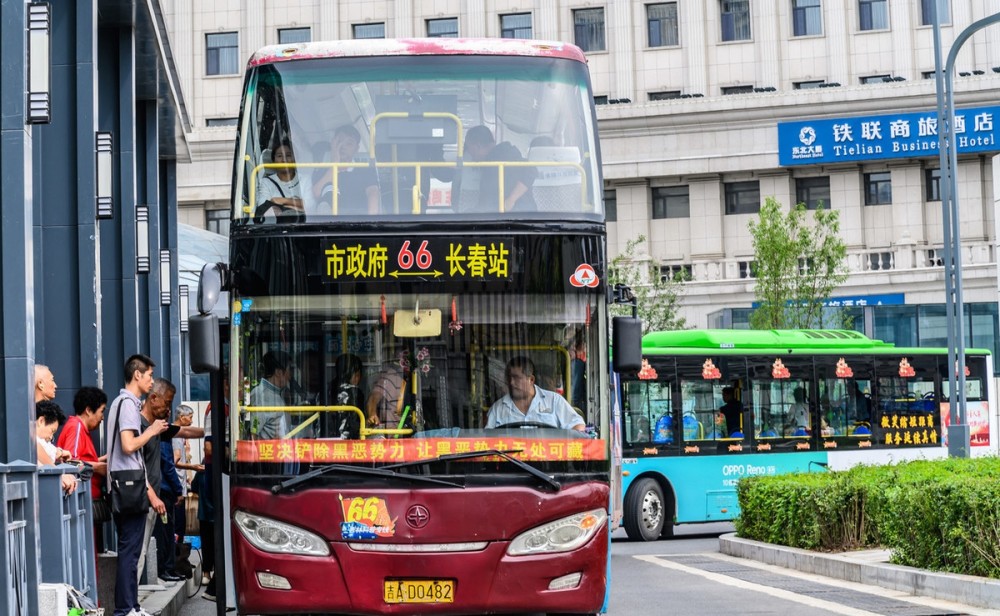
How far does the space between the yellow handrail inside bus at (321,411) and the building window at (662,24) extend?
54.6 m

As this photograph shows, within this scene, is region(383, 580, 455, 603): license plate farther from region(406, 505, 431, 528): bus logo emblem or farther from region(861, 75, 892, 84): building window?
region(861, 75, 892, 84): building window

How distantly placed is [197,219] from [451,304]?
5470 cm

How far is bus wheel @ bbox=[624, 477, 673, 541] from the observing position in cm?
2384

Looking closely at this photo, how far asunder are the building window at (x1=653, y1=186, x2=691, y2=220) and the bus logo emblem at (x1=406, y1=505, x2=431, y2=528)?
51.5 m

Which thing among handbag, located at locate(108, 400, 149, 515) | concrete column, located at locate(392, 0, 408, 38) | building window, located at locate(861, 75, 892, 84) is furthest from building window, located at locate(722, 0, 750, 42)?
handbag, located at locate(108, 400, 149, 515)

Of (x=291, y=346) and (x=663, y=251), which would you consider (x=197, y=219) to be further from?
(x=291, y=346)

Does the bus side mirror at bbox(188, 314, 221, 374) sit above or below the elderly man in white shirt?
above

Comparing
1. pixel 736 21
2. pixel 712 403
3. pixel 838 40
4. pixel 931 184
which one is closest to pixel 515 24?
pixel 736 21

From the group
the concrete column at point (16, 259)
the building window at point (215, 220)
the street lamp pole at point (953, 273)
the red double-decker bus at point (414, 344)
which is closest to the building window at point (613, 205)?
the building window at point (215, 220)

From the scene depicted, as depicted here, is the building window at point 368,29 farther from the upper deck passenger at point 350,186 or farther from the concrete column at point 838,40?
the upper deck passenger at point 350,186

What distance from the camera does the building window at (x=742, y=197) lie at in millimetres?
60000

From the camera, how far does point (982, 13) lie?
6050 centimetres

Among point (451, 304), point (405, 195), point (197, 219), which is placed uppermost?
point (197, 219)

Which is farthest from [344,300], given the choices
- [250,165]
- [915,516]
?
[915,516]
